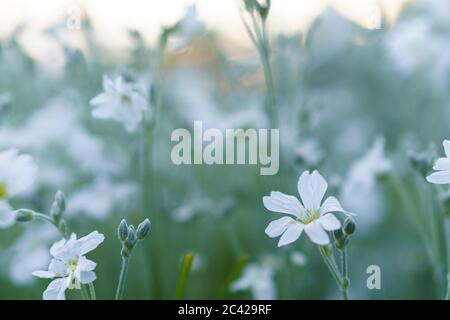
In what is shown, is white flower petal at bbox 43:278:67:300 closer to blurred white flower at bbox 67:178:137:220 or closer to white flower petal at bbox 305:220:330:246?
white flower petal at bbox 305:220:330:246

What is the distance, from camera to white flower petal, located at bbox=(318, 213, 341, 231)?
1035 millimetres

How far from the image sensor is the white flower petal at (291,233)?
42.0 inches

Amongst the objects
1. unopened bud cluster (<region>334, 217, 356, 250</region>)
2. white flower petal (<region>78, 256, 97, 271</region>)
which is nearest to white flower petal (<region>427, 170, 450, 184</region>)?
unopened bud cluster (<region>334, 217, 356, 250</region>)

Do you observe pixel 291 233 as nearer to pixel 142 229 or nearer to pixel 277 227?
pixel 277 227

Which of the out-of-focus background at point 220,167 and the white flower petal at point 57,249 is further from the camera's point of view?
the out-of-focus background at point 220,167

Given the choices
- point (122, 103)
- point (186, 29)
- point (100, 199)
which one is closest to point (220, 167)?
point (100, 199)

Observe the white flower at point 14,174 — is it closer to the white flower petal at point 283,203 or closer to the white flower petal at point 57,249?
the white flower petal at point 57,249

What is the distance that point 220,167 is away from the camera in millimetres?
2338

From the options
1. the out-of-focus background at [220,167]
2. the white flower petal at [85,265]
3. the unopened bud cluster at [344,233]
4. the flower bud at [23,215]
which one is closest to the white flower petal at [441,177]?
the unopened bud cluster at [344,233]

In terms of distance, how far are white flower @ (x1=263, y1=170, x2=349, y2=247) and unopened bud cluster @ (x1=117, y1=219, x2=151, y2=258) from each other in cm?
21

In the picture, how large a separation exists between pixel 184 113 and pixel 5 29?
2.02 ft

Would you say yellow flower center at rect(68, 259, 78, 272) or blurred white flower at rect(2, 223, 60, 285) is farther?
blurred white flower at rect(2, 223, 60, 285)

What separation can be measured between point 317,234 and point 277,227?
71 millimetres
